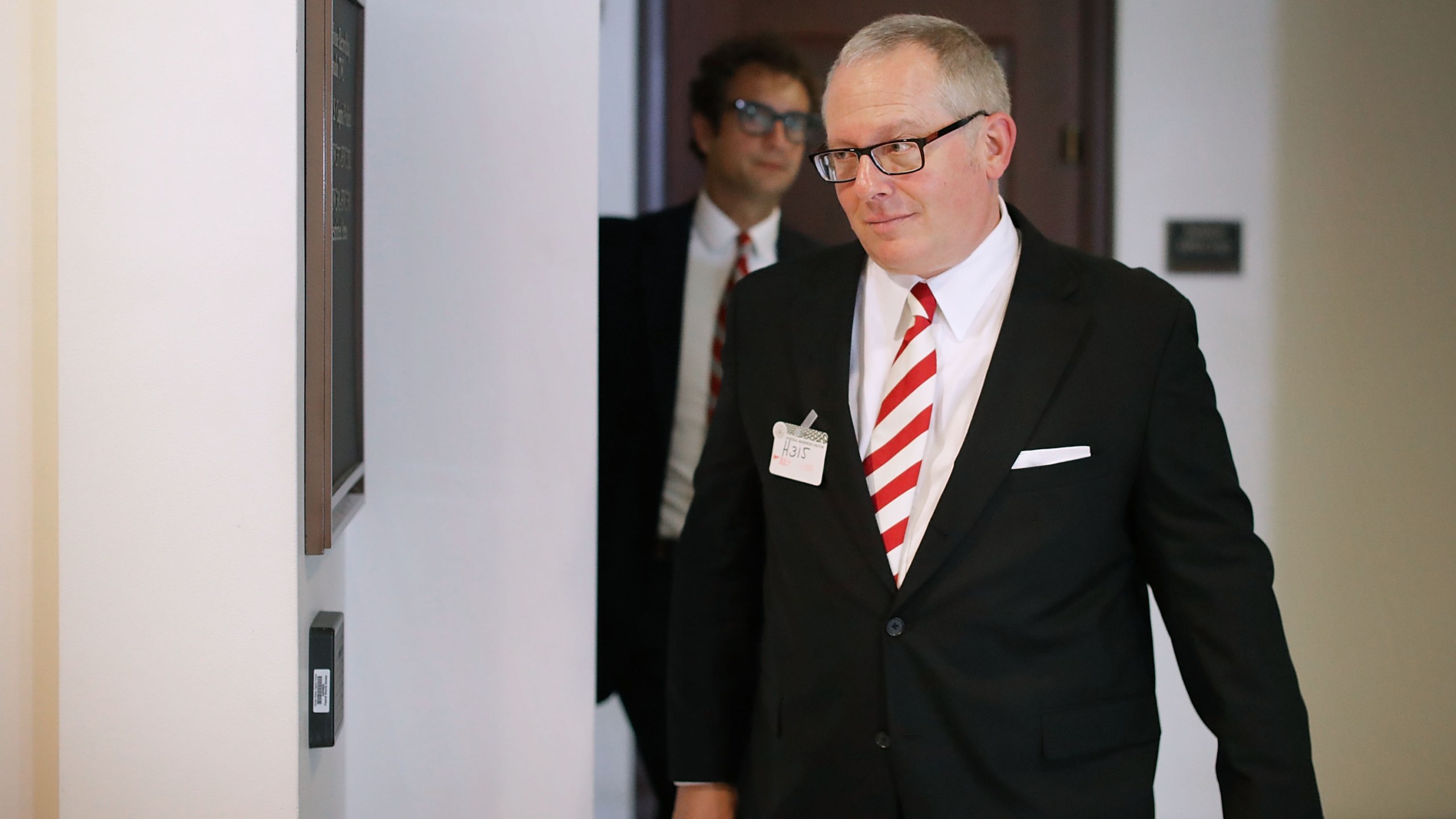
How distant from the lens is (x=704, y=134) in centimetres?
285

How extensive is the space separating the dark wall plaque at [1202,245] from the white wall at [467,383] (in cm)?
177

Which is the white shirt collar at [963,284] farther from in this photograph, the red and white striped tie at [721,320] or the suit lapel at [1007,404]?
the red and white striped tie at [721,320]

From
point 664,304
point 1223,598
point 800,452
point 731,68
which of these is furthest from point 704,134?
point 1223,598

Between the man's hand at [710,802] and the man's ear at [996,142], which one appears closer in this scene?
→ the man's ear at [996,142]

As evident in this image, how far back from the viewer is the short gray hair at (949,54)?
1570mm

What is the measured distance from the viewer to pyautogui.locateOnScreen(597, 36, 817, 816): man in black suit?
2.73m

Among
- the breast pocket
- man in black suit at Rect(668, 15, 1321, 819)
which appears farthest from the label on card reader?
the breast pocket

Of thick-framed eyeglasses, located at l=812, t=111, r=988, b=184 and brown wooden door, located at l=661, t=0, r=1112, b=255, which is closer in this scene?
thick-framed eyeglasses, located at l=812, t=111, r=988, b=184

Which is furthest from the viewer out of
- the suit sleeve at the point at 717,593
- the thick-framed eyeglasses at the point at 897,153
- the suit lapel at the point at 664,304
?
the suit lapel at the point at 664,304

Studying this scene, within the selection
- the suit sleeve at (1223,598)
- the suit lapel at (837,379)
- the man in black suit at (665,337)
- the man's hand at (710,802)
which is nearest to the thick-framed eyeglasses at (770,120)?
the man in black suit at (665,337)

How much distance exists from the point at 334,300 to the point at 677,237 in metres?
1.25

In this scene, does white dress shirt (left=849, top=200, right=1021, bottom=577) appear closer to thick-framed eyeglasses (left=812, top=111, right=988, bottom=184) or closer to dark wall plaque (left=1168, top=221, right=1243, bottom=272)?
thick-framed eyeglasses (left=812, top=111, right=988, bottom=184)

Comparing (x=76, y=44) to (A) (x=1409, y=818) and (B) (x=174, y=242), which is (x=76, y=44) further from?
(A) (x=1409, y=818)

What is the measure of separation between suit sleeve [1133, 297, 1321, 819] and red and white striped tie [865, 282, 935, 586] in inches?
11.6
